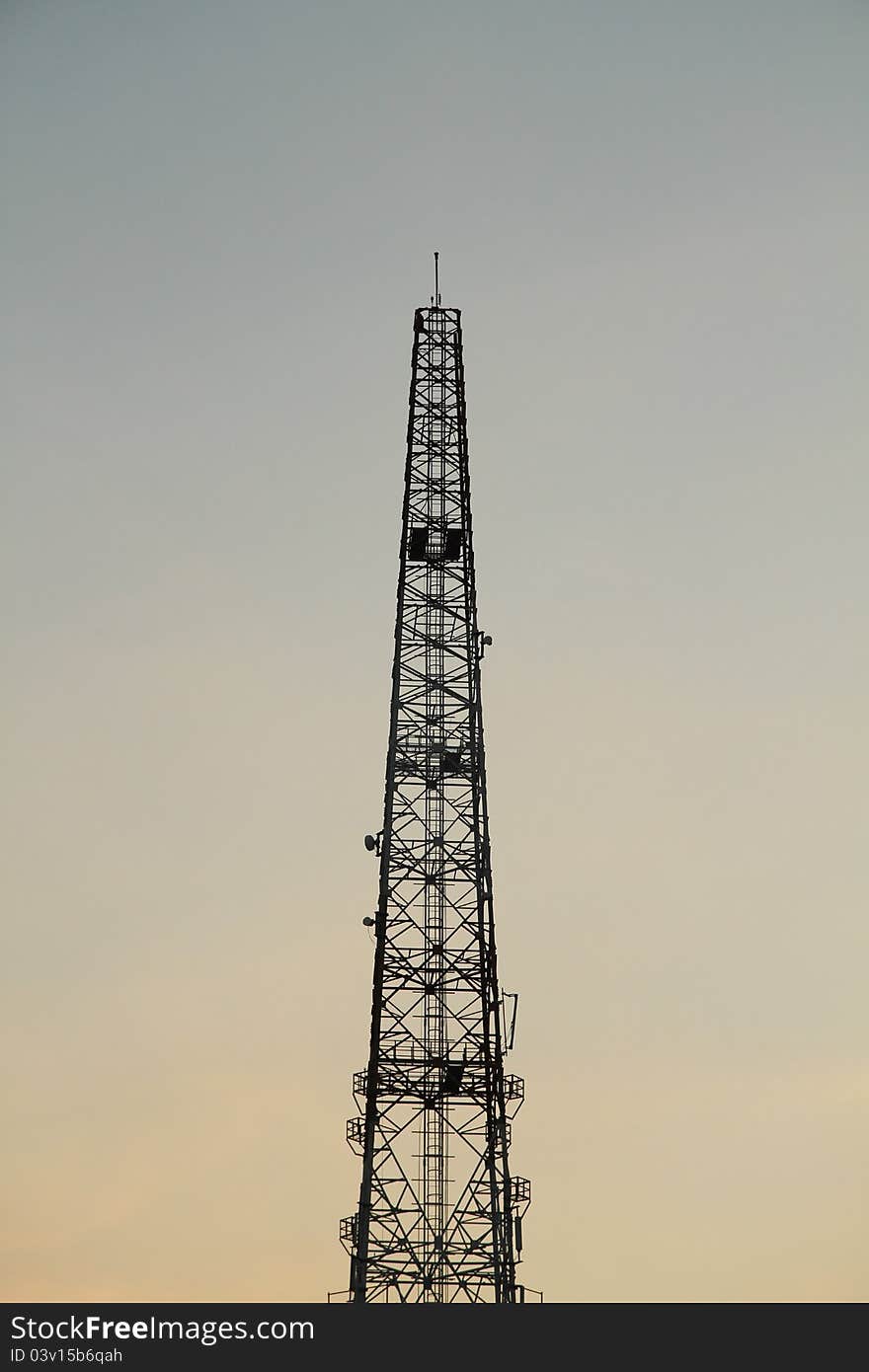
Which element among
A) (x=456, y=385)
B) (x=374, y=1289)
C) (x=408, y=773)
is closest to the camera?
(x=374, y=1289)

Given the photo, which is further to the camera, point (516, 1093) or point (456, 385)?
point (456, 385)

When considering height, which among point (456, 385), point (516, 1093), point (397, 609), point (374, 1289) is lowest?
point (374, 1289)

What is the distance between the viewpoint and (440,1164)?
7544cm
